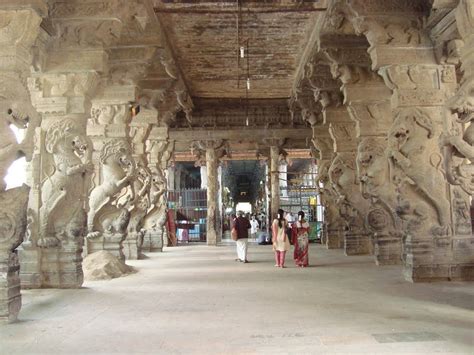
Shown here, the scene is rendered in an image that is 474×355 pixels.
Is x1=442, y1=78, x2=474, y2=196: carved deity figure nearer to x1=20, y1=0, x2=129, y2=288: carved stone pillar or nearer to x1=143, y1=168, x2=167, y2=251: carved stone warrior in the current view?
x1=20, y1=0, x2=129, y2=288: carved stone pillar

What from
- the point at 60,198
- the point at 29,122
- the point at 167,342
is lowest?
the point at 167,342

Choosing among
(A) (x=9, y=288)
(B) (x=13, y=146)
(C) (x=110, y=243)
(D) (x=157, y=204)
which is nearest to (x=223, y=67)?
(D) (x=157, y=204)

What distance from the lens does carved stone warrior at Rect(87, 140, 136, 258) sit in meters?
11.2

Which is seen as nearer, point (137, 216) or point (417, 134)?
point (417, 134)

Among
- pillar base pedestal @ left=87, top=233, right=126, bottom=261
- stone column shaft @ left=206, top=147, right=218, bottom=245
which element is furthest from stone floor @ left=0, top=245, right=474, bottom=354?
stone column shaft @ left=206, top=147, right=218, bottom=245

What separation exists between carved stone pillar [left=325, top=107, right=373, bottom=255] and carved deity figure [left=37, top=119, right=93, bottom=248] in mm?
7583

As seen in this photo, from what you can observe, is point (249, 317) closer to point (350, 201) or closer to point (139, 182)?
point (350, 201)

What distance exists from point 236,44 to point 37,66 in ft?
18.3

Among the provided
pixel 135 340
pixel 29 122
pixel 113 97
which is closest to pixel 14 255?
pixel 29 122

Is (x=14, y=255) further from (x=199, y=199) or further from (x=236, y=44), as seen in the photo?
(x=199, y=199)

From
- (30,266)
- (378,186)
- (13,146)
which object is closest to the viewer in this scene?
(13,146)

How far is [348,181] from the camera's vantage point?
44.4 ft

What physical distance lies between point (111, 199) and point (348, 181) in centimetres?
656

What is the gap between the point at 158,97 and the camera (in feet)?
46.8
